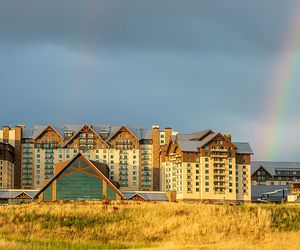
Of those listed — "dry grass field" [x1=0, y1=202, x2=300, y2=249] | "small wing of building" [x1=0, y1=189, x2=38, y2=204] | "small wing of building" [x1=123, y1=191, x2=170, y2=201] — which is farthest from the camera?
"small wing of building" [x1=123, y1=191, x2=170, y2=201]

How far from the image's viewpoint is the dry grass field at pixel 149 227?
53.3 meters

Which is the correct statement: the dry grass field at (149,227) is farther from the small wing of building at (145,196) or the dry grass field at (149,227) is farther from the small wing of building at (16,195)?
the small wing of building at (145,196)

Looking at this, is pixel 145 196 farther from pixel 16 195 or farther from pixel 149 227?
pixel 149 227

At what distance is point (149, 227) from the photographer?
66.1m

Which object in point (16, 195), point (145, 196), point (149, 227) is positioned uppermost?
point (16, 195)

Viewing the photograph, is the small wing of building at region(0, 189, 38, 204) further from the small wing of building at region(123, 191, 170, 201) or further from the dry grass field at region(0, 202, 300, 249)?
the dry grass field at region(0, 202, 300, 249)

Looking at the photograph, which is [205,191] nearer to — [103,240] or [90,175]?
[90,175]

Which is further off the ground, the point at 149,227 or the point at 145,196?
the point at 145,196

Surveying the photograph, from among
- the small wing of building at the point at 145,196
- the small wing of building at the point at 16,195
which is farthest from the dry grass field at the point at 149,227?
the small wing of building at the point at 145,196

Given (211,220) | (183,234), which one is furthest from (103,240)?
(211,220)

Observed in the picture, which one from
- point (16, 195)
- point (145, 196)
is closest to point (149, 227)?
point (145, 196)

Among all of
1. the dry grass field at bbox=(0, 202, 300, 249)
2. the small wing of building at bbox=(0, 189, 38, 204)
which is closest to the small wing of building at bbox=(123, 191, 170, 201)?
the small wing of building at bbox=(0, 189, 38, 204)

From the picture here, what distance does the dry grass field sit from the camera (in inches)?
2100

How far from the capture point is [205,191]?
197875 mm
